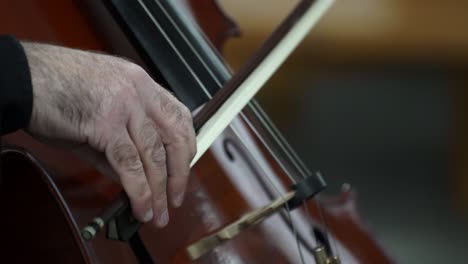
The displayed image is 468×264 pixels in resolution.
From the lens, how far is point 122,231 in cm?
46

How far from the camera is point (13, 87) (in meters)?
0.40

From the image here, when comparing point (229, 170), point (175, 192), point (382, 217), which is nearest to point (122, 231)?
point (175, 192)

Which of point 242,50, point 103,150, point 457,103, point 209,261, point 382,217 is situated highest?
point 103,150

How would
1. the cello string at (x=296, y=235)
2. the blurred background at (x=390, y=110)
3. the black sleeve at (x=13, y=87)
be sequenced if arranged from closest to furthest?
1. the black sleeve at (x=13, y=87)
2. the cello string at (x=296, y=235)
3. the blurred background at (x=390, y=110)

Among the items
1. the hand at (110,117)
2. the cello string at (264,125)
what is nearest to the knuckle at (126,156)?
the hand at (110,117)

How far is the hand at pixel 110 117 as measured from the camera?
0.42 meters

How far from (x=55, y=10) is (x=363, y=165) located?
1649 millimetres

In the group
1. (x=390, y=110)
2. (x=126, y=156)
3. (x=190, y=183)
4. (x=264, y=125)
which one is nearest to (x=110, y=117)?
(x=126, y=156)

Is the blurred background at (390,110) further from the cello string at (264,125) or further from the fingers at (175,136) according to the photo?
the fingers at (175,136)

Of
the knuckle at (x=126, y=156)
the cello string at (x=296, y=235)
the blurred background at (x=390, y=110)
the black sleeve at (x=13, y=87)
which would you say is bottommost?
the blurred background at (x=390, y=110)

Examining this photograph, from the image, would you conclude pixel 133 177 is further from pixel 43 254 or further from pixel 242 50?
pixel 242 50

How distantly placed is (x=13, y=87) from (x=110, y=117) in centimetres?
5

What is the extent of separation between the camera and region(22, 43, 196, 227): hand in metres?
0.42

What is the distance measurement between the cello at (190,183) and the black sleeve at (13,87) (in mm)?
89
